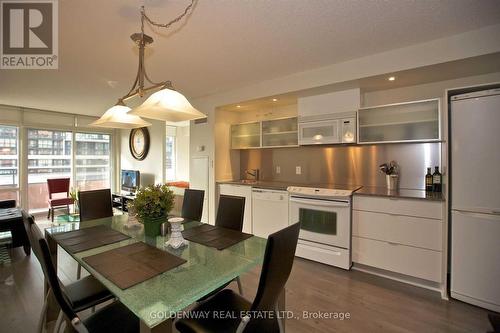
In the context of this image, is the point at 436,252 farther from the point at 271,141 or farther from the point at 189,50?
the point at 189,50

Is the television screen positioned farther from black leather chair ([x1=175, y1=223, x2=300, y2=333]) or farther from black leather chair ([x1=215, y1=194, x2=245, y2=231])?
black leather chair ([x1=175, y1=223, x2=300, y2=333])

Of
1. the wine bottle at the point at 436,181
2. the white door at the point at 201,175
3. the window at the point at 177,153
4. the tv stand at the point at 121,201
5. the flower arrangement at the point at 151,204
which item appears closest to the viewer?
the flower arrangement at the point at 151,204

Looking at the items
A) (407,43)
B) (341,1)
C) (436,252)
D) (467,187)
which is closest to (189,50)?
(341,1)

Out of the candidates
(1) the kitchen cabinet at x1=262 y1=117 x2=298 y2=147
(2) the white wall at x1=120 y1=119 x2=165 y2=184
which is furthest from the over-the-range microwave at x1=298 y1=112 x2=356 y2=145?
(2) the white wall at x1=120 y1=119 x2=165 y2=184

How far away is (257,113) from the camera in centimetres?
426

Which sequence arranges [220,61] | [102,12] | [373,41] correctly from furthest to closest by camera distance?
[220,61], [373,41], [102,12]

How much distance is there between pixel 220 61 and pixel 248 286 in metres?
2.48

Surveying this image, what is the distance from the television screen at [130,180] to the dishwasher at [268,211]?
330 centimetres

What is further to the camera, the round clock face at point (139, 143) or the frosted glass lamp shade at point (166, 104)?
the round clock face at point (139, 143)

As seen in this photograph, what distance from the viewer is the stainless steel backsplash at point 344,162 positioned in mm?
2838

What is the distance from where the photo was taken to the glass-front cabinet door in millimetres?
3895

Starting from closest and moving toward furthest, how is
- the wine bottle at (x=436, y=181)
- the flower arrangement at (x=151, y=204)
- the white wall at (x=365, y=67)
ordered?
the flower arrangement at (x=151, y=204)
the white wall at (x=365, y=67)
the wine bottle at (x=436, y=181)

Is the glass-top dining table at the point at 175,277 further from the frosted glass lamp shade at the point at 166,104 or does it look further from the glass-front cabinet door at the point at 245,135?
the glass-front cabinet door at the point at 245,135

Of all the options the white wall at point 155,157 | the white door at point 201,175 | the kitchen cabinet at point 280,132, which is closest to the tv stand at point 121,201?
the white wall at point 155,157
